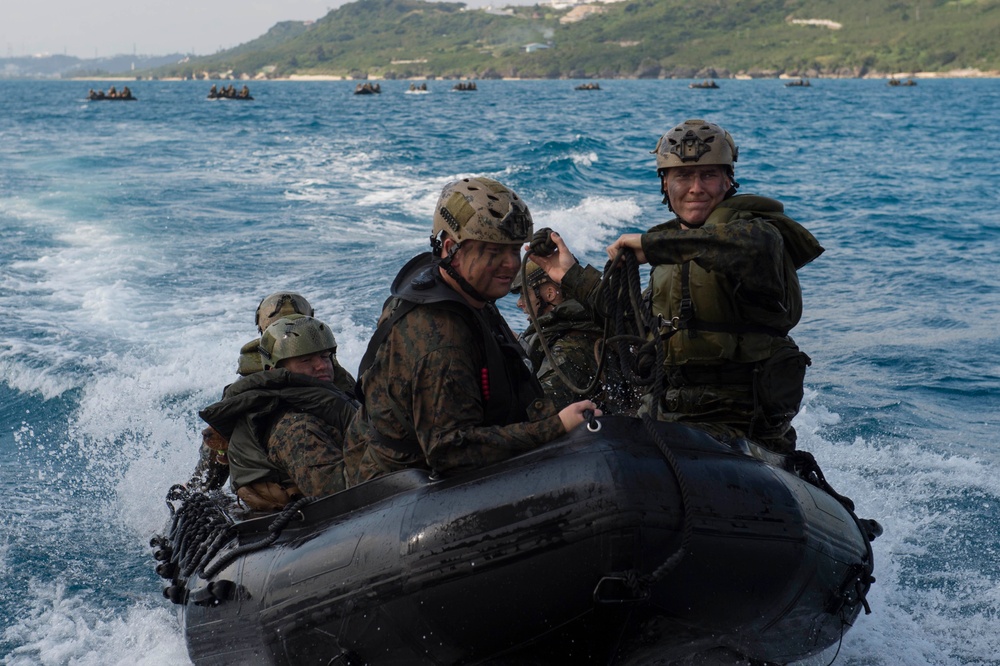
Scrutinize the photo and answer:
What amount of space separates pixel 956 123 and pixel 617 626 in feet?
161

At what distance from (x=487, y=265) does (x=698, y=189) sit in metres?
1.33

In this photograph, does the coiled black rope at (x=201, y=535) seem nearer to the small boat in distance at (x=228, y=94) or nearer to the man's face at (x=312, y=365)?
the man's face at (x=312, y=365)

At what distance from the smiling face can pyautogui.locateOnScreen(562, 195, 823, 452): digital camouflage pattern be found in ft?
2.06

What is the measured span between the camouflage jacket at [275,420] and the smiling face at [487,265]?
1.77 meters

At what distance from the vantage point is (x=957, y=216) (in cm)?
2034

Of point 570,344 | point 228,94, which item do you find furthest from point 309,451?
point 228,94

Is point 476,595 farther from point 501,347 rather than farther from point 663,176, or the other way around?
point 663,176

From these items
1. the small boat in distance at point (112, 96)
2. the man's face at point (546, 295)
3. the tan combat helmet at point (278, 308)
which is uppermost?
the man's face at point (546, 295)

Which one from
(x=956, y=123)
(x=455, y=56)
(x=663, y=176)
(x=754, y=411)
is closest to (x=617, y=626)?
(x=754, y=411)

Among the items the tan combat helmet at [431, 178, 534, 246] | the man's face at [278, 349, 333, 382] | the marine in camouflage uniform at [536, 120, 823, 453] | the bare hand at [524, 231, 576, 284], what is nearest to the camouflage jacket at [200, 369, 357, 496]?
the man's face at [278, 349, 333, 382]

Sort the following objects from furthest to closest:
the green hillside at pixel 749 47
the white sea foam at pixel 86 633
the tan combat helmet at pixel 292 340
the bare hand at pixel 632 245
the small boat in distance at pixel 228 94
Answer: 1. the green hillside at pixel 749 47
2. the small boat in distance at pixel 228 94
3. the tan combat helmet at pixel 292 340
4. the white sea foam at pixel 86 633
5. the bare hand at pixel 632 245

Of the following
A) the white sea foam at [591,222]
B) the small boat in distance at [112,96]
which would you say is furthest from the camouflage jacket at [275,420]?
the small boat in distance at [112,96]

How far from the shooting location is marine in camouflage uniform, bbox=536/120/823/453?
479cm

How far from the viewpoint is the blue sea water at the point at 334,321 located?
20.6ft
